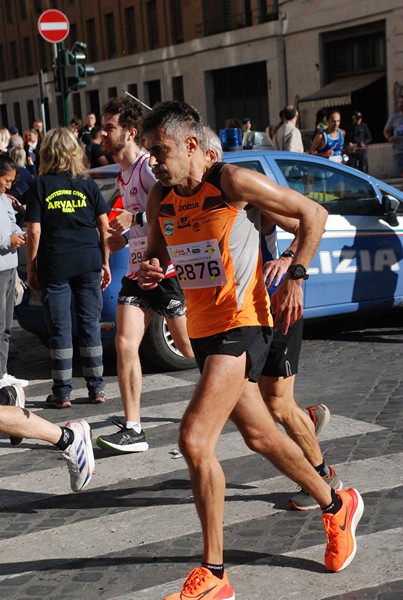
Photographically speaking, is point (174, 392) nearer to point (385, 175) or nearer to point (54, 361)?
point (54, 361)

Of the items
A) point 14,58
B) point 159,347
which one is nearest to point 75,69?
point 159,347

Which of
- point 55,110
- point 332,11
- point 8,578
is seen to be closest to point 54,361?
point 8,578

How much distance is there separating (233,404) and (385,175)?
27.9 meters

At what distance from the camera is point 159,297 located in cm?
654

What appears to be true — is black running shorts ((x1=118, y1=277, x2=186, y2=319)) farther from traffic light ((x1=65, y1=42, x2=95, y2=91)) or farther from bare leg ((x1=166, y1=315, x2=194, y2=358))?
traffic light ((x1=65, y1=42, x2=95, y2=91))

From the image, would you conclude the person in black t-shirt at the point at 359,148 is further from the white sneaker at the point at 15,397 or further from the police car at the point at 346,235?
the white sneaker at the point at 15,397

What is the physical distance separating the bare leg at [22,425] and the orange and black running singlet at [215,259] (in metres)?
1.30

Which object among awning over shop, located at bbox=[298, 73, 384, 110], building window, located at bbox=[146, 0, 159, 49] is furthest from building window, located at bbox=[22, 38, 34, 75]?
awning over shop, located at bbox=[298, 73, 384, 110]

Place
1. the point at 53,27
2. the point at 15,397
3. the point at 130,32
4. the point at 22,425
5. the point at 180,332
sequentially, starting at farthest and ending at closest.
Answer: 1. the point at 130,32
2. the point at 53,27
3. the point at 180,332
4. the point at 15,397
5. the point at 22,425

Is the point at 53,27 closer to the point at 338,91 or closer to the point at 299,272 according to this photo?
the point at 299,272

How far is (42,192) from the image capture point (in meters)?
7.28

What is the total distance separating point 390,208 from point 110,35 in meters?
48.6

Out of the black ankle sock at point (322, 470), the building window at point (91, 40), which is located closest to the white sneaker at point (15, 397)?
the black ankle sock at point (322, 470)

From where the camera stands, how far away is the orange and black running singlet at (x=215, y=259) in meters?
4.23
